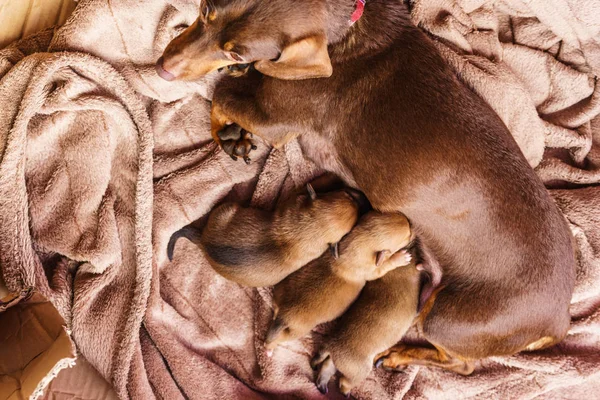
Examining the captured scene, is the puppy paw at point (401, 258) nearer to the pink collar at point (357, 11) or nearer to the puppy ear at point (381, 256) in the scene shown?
the puppy ear at point (381, 256)

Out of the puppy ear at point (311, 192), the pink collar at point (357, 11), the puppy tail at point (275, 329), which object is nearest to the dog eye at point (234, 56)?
the pink collar at point (357, 11)

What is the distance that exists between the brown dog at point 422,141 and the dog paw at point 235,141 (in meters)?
0.27

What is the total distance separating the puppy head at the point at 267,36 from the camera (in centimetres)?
196

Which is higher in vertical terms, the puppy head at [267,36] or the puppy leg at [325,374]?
the puppy head at [267,36]

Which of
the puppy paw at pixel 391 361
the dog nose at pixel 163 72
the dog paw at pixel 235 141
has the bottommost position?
the puppy paw at pixel 391 361

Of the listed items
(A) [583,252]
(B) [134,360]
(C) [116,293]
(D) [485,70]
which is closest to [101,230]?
(C) [116,293]

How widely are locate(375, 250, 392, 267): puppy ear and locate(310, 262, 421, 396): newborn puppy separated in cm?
18

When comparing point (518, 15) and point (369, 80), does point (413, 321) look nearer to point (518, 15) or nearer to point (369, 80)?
point (369, 80)

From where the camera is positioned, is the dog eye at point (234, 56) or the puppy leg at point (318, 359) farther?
the puppy leg at point (318, 359)

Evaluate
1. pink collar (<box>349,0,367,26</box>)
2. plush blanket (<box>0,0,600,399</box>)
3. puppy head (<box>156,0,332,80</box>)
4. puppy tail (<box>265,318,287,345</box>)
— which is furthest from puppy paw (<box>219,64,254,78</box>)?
puppy tail (<box>265,318,287,345</box>)

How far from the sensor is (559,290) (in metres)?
2.17

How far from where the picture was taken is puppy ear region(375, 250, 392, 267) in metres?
2.35

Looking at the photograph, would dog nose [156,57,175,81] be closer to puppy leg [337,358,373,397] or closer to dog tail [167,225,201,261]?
dog tail [167,225,201,261]

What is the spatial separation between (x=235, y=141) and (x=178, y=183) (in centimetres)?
36
